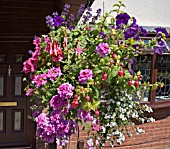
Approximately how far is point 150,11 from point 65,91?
427 cm

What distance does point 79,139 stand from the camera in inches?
222

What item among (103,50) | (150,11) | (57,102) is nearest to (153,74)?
(150,11)

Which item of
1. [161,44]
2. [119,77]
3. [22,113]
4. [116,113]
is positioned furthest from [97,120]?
[22,113]

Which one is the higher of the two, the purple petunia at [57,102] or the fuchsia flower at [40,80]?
the fuchsia flower at [40,80]

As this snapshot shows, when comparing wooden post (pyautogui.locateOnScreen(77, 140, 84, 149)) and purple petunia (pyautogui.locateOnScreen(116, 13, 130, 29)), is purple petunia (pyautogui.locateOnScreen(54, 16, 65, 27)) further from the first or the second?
wooden post (pyautogui.locateOnScreen(77, 140, 84, 149))

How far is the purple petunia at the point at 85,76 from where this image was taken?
277 cm

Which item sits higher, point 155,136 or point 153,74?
point 153,74

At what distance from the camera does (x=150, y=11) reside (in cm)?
633

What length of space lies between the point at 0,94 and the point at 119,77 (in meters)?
3.52

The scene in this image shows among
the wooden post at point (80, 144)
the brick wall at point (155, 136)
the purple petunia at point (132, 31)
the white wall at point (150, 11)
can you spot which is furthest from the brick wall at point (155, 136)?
the purple petunia at point (132, 31)

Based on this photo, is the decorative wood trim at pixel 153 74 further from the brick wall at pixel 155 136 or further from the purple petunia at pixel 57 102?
the purple petunia at pixel 57 102

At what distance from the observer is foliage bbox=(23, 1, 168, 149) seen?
282cm

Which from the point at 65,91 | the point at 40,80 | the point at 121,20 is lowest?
the point at 65,91

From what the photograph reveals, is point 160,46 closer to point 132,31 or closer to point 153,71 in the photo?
point 132,31
